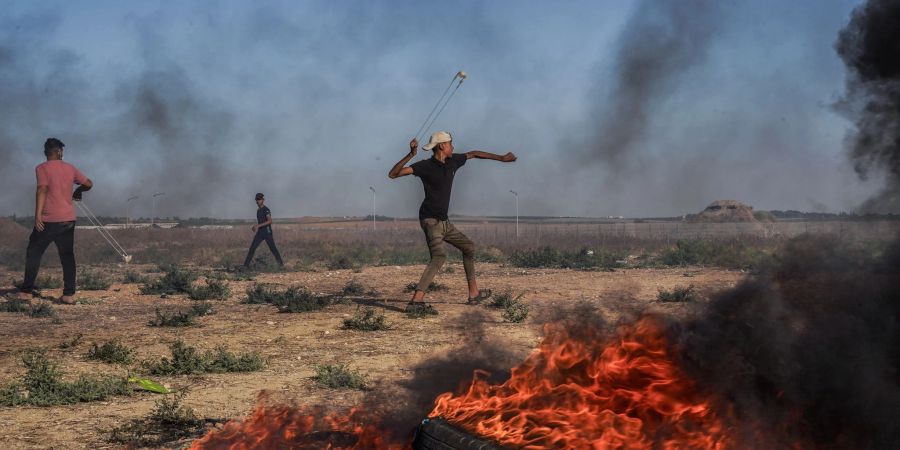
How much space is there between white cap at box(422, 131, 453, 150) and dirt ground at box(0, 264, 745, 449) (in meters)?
2.18

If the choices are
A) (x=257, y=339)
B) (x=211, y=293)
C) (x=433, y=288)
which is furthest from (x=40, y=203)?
(x=433, y=288)

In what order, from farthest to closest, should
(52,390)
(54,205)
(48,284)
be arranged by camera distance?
(48,284) → (54,205) → (52,390)

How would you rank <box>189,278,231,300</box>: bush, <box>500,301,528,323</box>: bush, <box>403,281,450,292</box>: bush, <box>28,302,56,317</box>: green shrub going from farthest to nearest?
<box>403,281,450,292</box>: bush < <box>189,278,231,300</box>: bush < <box>28,302,56,317</box>: green shrub < <box>500,301,528,323</box>: bush

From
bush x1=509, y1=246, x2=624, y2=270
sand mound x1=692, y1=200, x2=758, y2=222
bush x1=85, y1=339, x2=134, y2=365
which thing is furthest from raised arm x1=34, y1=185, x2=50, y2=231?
sand mound x1=692, y1=200, x2=758, y2=222

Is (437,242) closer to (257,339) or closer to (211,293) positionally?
(257,339)

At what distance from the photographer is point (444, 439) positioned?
4.30m

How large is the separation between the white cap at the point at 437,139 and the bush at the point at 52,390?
16.6 feet

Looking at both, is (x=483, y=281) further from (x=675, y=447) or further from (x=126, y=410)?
(x=675, y=447)

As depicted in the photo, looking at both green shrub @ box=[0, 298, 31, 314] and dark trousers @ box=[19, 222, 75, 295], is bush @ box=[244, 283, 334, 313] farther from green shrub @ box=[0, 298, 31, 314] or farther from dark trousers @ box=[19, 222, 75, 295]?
green shrub @ box=[0, 298, 31, 314]

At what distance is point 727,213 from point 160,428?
78206mm

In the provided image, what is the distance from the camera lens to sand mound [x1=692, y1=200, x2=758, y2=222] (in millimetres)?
76312

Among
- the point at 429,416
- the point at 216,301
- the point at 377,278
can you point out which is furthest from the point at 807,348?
the point at 377,278

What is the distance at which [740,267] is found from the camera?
67.5 ft

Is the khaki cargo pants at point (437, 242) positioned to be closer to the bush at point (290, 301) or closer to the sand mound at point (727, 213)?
the bush at point (290, 301)
